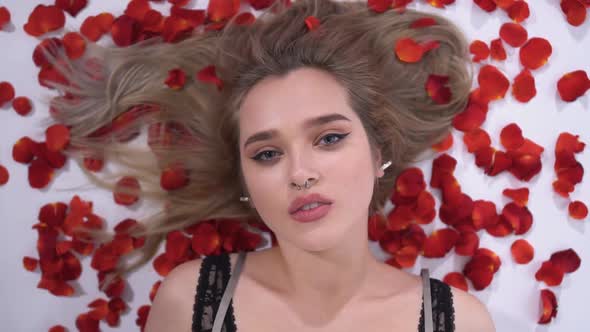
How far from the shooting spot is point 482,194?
141 centimetres

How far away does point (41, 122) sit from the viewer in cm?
141

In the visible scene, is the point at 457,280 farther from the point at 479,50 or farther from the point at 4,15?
the point at 4,15

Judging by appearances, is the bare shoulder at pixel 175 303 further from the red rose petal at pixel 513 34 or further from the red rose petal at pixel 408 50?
the red rose petal at pixel 513 34

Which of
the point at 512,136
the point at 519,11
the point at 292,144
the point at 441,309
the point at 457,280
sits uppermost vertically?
the point at 292,144

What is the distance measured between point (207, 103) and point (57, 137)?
38cm

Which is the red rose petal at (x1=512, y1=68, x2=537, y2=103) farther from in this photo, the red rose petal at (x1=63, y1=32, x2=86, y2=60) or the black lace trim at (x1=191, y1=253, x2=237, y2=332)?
the red rose petal at (x1=63, y1=32, x2=86, y2=60)

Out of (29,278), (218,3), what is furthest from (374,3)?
(29,278)

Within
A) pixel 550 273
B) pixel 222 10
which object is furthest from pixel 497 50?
pixel 222 10

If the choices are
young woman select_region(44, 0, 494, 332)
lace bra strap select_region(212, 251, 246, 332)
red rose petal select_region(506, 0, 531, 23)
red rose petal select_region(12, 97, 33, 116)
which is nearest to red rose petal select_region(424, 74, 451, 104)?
young woman select_region(44, 0, 494, 332)

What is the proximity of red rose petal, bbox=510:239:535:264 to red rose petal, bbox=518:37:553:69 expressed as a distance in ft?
1.43

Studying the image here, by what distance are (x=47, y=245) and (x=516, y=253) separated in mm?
1166

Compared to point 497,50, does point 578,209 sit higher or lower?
lower

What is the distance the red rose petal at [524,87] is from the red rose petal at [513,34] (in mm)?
71

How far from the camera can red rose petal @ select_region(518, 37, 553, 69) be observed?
1385mm
